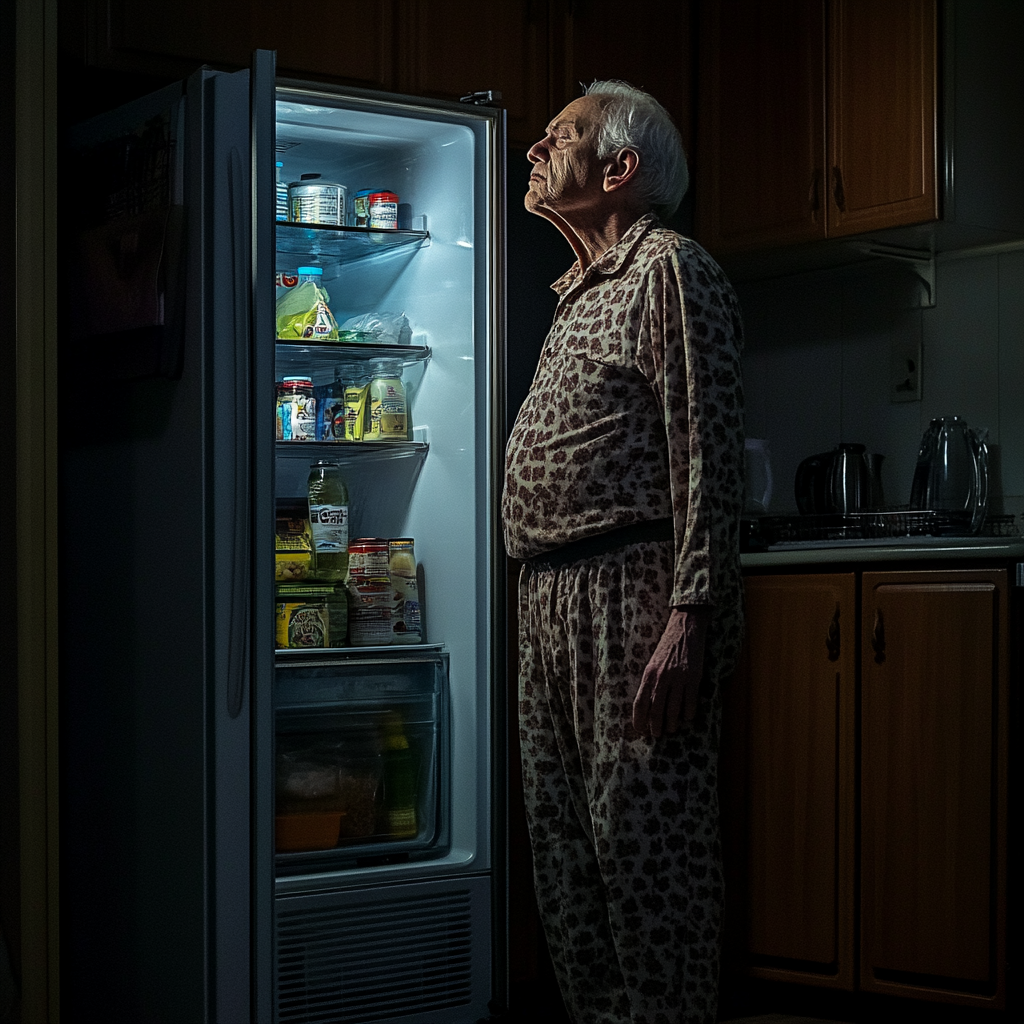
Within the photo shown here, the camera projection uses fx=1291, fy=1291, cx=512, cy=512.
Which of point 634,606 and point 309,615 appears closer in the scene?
point 634,606

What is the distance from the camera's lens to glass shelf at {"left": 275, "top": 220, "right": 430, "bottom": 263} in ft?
7.91

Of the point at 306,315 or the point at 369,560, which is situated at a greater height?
the point at 306,315

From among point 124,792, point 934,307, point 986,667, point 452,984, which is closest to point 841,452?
point 934,307

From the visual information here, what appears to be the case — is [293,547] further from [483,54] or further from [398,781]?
[483,54]

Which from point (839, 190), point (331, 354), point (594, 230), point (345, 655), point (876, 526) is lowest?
point (345, 655)

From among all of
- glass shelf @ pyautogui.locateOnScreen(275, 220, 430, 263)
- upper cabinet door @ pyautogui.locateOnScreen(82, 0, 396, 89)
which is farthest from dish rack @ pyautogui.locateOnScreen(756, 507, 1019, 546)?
upper cabinet door @ pyautogui.locateOnScreen(82, 0, 396, 89)

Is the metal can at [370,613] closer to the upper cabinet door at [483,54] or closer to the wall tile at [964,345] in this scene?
the upper cabinet door at [483,54]

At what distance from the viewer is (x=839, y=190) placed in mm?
2857

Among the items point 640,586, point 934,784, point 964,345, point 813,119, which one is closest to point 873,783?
point 934,784

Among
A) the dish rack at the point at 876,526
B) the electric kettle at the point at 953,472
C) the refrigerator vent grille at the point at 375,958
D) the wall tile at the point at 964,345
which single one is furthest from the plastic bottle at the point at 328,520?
the wall tile at the point at 964,345

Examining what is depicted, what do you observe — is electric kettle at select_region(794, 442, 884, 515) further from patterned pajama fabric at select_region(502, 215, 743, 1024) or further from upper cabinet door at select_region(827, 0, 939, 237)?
patterned pajama fabric at select_region(502, 215, 743, 1024)

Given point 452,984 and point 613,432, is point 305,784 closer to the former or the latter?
point 452,984

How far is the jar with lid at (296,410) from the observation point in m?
2.46

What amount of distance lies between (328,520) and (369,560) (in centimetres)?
11
